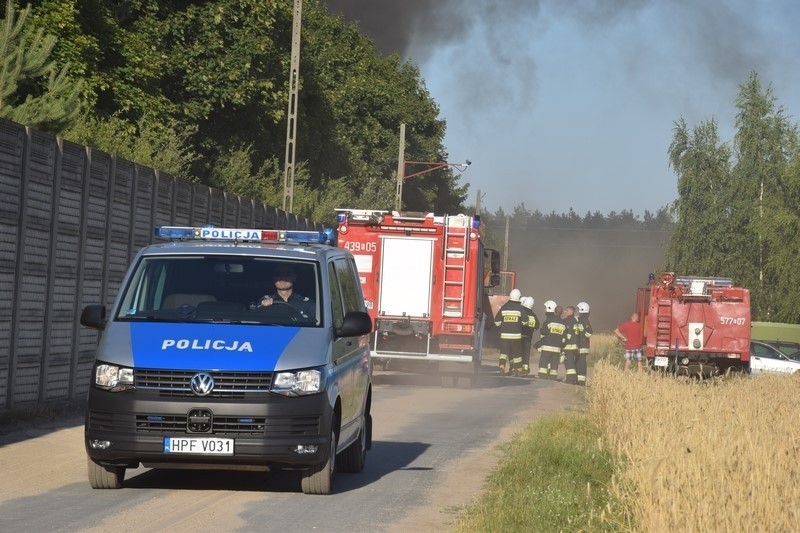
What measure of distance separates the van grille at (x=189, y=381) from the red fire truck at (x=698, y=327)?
26220mm

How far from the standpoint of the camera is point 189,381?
33.5ft

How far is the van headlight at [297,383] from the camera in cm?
1036

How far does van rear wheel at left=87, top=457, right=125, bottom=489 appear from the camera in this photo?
1080 centimetres

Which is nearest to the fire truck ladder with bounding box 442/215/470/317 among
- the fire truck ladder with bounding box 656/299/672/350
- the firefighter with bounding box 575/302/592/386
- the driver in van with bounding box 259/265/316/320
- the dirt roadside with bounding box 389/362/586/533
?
the firefighter with bounding box 575/302/592/386

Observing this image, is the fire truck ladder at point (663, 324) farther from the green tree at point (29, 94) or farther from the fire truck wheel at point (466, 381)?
the green tree at point (29, 94)

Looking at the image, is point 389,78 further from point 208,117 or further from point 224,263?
point 224,263

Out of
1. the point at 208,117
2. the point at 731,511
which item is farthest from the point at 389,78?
the point at 731,511

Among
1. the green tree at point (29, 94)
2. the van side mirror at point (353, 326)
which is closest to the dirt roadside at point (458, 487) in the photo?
the van side mirror at point (353, 326)

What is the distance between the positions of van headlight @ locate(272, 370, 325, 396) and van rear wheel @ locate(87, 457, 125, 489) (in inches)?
57.0

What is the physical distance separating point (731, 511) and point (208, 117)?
4122 centimetres

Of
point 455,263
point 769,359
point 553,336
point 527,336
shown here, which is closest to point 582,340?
point 553,336

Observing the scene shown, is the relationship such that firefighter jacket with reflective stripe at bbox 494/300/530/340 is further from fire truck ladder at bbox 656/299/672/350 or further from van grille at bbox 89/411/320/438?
van grille at bbox 89/411/320/438

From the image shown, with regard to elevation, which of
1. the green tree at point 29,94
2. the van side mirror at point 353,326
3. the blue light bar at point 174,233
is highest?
the green tree at point 29,94

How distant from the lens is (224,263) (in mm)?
11695
